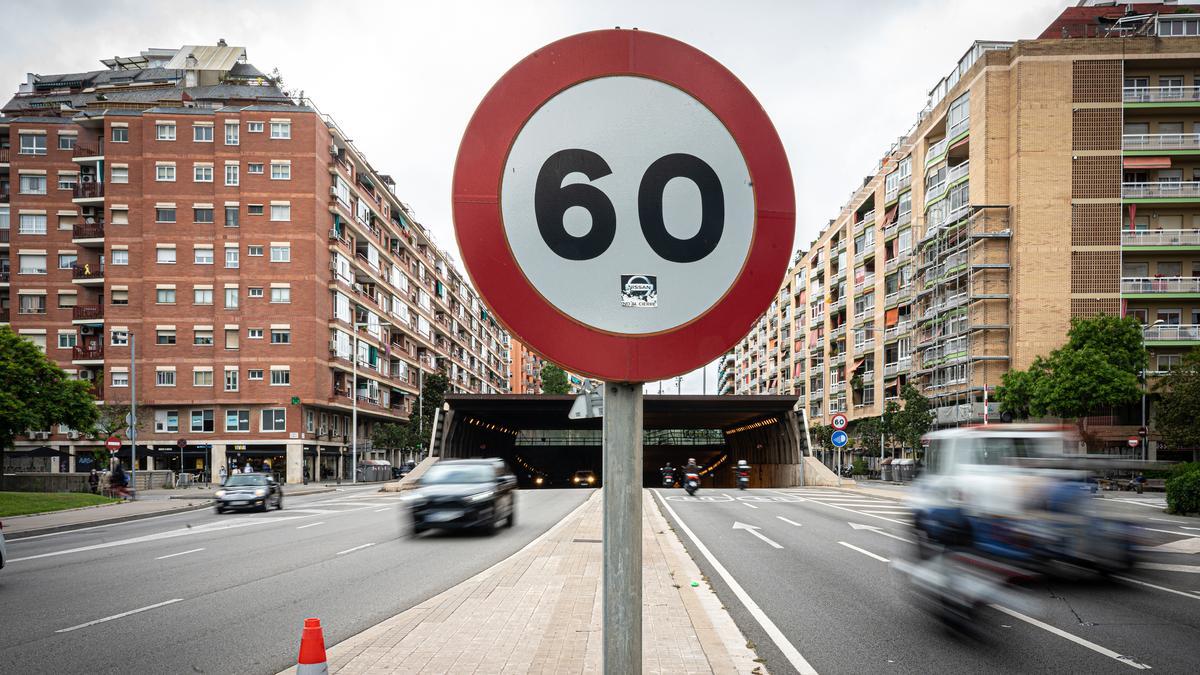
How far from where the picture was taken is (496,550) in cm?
1567

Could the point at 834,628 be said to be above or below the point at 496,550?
above

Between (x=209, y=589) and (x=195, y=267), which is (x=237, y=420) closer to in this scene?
(x=195, y=267)

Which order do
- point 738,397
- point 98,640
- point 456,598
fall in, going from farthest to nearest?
point 738,397 → point 456,598 → point 98,640

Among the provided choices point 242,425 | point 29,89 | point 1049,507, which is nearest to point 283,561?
point 1049,507

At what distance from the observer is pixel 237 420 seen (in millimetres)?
57781

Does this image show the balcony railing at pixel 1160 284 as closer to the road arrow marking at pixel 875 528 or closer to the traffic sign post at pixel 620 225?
the road arrow marking at pixel 875 528

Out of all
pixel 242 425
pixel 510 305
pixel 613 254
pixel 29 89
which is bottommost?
pixel 242 425

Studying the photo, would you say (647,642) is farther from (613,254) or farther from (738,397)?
(738,397)

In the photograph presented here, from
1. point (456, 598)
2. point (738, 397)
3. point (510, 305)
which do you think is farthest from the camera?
point (738, 397)

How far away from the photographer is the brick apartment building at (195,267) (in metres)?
57.7

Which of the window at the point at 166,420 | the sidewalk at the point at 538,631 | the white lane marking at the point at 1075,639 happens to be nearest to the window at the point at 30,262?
the window at the point at 166,420

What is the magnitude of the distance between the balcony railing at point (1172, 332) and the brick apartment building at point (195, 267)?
54.4 m

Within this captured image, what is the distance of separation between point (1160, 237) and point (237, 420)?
208 ft

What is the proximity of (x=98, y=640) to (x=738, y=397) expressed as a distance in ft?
136
